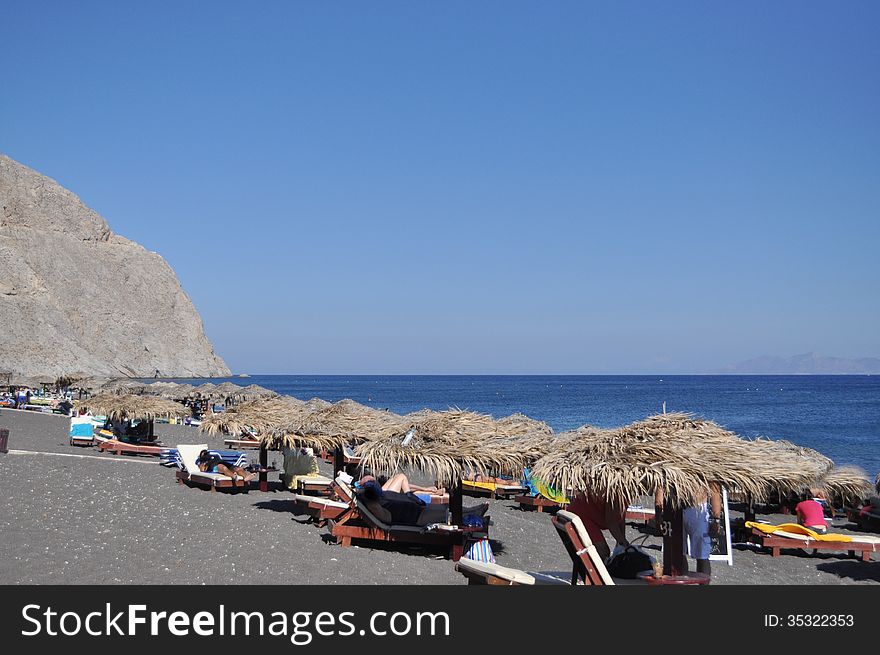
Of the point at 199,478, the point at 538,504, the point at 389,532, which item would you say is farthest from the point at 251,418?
the point at 538,504

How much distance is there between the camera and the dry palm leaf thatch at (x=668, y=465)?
7.26 m

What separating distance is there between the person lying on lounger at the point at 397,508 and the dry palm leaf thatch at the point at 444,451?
0.37 meters

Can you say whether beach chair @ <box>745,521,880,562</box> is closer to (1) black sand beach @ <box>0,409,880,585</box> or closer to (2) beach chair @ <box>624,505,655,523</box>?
(1) black sand beach @ <box>0,409,880,585</box>

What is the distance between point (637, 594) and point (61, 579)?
5212mm

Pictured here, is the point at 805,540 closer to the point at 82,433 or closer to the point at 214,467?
the point at 214,467

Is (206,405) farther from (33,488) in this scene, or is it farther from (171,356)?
(171,356)

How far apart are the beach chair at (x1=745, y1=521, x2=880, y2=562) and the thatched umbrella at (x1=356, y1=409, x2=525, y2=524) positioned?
5.27 metres

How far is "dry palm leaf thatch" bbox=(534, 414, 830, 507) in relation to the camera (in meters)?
7.26

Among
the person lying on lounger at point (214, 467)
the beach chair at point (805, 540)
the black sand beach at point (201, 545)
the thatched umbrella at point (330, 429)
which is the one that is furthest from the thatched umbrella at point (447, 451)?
the beach chair at point (805, 540)

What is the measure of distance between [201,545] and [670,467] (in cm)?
550

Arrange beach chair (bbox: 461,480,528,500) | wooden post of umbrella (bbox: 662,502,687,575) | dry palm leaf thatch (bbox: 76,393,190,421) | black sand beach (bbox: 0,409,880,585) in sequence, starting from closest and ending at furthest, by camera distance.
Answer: wooden post of umbrella (bbox: 662,502,687,575), black sand beach (bbox: 0,409,880,585), beach chair (bbox: 461,480,528,500), dry palm leaf thatch (bbox: 76,393,190,421)

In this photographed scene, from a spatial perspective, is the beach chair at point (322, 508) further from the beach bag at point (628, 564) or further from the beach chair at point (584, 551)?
the beach chair at point (584, 551)

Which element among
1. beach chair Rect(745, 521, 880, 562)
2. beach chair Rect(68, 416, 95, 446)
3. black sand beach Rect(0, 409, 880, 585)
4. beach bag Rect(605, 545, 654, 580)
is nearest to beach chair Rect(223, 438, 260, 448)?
beach chair Rect(68, 416, 95, 446)

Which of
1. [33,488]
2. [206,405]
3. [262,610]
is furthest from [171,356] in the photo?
[262,610]
